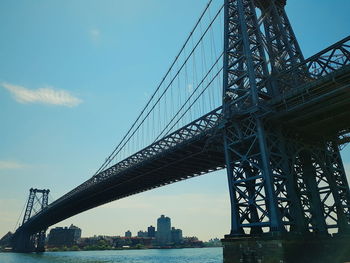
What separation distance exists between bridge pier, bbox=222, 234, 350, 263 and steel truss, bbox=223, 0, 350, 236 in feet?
3.75

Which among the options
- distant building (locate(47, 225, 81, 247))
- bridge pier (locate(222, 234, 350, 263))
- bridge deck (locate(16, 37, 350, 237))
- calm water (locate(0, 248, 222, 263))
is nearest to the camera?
bridge pier (locate(222, 234, 350, 263))

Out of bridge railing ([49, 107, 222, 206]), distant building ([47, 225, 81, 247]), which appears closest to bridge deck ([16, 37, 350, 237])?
bridge railing ([49, 107, 222, 206])

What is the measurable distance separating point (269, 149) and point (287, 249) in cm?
694

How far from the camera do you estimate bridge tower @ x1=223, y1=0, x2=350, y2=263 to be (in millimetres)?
19125

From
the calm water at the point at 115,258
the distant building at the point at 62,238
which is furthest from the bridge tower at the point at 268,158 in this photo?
the distant building at the point at 62,238

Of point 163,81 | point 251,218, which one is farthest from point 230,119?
point 163,81

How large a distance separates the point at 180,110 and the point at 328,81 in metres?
23.1

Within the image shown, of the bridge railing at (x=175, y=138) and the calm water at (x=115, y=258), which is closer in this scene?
the bridge railing at (x=175, y=138)

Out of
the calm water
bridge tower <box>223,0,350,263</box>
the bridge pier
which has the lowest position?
the calm water

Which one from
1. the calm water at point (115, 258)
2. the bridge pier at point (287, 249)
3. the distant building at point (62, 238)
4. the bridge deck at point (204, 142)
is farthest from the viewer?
the distant building at point (62, 238)

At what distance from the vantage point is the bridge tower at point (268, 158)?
19.1 metres

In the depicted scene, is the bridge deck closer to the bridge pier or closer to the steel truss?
the steel truss

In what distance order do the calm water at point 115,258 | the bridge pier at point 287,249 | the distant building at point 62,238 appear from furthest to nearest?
the distant building at point 62,238 < the calm water at point 115,258 < the bridge pier at point 287,249

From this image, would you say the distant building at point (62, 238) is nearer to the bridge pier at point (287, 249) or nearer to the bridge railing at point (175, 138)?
the bridge railing at point (175, 138)
